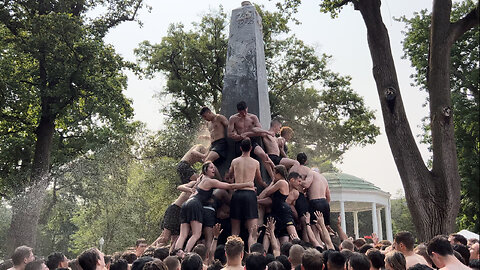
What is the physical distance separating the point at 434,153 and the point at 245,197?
585 centimetres

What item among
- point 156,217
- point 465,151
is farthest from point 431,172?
point 156,217

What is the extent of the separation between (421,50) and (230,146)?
1654 cm

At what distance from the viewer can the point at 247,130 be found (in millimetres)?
10672

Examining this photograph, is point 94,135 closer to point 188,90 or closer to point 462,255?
point 188,90

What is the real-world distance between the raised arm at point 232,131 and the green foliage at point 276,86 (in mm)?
15946

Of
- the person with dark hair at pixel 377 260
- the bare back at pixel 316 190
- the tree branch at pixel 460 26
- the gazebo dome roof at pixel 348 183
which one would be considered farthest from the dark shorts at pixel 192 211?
the gazebo dome roof at pixel 348 183

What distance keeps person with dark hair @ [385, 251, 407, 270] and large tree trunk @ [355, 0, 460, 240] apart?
7.24m

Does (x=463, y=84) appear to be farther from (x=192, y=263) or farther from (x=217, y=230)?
(x=192, y=263)

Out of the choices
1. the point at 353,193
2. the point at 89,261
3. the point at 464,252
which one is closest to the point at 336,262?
the point at 464,252

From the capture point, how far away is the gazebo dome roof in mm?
28809

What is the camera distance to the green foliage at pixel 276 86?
2666 cm

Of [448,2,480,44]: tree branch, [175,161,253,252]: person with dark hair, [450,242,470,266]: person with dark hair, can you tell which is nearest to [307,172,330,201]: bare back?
[175,161,253,252]: person with dark hair

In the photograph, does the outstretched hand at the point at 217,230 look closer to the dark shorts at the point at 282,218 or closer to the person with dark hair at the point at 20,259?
the dark shorts at the point at 282,218

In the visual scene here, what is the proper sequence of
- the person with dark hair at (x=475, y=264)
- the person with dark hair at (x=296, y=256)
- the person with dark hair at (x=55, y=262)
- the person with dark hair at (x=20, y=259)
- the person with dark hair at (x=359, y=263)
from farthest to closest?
the person with dark hair at (x=55, y=262) → the person with dark hair at (x=20, y=259) → the person with dark hair at (x=296, y=256) → the person with dark hair at (x=475, y=264) → the person with dark hair at (x=359, y=263)
